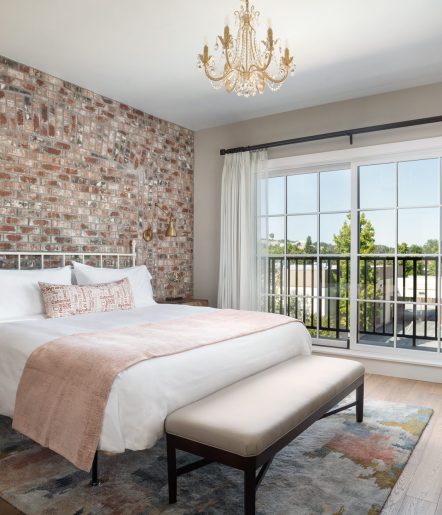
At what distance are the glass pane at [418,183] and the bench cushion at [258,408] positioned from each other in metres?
2.09

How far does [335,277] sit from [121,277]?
216cm

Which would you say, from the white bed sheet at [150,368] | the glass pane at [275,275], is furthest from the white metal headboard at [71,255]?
the glass pane at [275,275]

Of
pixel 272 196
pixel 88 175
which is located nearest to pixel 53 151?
pixel 88 175

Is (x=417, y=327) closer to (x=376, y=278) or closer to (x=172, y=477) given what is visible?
(x=376, y=278)

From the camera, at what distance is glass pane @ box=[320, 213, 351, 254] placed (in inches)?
171

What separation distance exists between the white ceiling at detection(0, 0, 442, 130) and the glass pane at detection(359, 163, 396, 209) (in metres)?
0.72

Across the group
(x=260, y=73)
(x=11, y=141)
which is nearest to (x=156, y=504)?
(x=260, y=73)

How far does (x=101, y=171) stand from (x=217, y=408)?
2.96 meters

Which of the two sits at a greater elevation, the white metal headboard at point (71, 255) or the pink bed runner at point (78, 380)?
the white metal headboard at point (71, 255)

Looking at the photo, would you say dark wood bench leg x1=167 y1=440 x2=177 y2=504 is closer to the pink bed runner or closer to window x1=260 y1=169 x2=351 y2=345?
the pink bed runner

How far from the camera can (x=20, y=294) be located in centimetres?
306

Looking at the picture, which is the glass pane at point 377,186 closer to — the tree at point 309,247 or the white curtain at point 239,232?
the tree at point 309,247

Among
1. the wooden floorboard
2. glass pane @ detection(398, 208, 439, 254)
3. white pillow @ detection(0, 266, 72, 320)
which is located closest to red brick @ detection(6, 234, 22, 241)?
white pillow @ detection(0, 266, 72, 320)

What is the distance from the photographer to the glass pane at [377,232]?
13.4 ft
